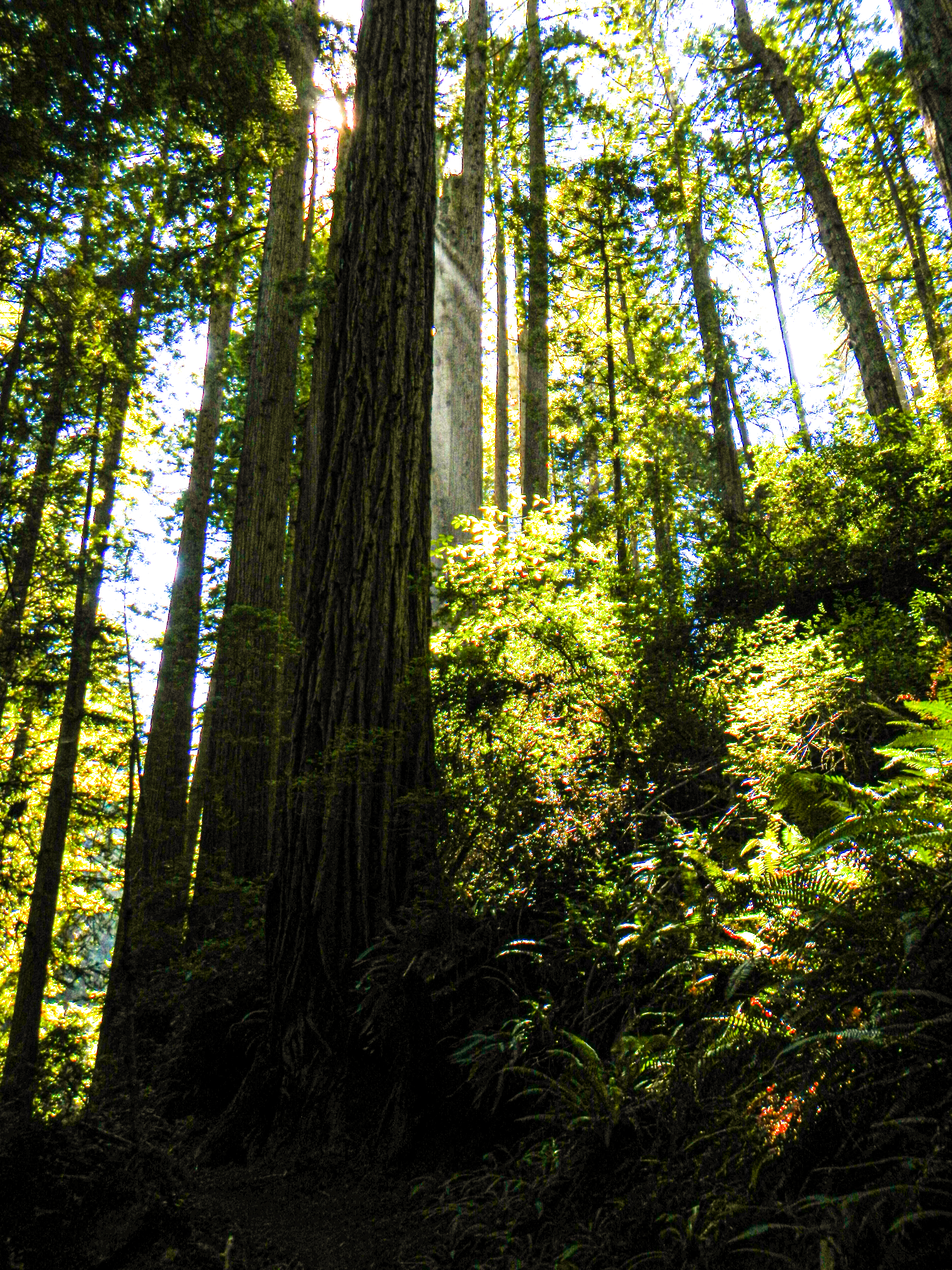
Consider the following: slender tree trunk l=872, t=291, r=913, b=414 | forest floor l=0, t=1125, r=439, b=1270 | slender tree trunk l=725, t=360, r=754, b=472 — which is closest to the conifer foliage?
forest floor l=0, t=1125, r=439, b=1270

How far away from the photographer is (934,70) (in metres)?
6.68

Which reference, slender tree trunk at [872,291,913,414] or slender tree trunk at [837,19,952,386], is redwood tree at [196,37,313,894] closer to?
slender tree trunk at [837,19,952,386]

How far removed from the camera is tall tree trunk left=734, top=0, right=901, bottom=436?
29.5 ft

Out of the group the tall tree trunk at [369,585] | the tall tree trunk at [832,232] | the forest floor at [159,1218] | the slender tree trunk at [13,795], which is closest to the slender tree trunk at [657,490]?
the tall tree trunk at [832,232]

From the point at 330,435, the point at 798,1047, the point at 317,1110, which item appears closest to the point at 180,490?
the point at 330,435

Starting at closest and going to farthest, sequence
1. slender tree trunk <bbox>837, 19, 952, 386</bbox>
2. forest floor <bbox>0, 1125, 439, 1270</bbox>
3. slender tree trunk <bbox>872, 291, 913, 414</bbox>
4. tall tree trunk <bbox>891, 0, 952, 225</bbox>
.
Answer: forest floor <bbox>0, 1125, 439, 1270</bbox> < tall tree trunk <bbox>891, 0, 952, 225</bbox> < slender tree trunk <bbox>837, 19, 952, 386</bbox> < slender tree trunk <bbox>872, 291, 913, 414</bbox>

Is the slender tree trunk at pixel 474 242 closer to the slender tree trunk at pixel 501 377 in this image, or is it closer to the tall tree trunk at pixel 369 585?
the slender tree trunk at pixel 501 377

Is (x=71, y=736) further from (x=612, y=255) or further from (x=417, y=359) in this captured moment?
(x=612, y=255)

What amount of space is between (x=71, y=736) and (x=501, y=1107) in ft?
25.0

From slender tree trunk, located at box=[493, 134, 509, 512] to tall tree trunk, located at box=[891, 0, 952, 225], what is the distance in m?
8.88

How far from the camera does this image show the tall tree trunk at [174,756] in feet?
15.2

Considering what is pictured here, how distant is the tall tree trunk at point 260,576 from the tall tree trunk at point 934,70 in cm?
572

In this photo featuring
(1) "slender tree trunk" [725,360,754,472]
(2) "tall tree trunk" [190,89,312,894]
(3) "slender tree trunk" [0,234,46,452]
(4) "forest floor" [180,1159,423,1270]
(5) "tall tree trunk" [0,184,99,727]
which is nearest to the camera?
(4) "forest floor" [180,1159,423,1270]

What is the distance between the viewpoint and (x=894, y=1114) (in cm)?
171
